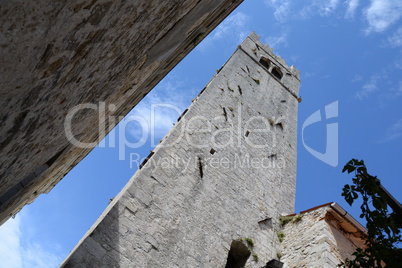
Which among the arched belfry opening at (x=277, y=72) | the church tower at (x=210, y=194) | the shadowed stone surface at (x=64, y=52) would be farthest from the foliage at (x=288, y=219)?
the arched belfry opening at (x=277, y=72)

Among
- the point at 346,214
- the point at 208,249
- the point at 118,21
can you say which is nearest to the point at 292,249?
the point at 346,214

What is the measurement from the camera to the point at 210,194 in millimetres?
7293

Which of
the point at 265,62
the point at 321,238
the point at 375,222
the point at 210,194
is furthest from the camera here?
the point at 265,62

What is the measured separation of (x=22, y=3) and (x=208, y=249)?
5.69m

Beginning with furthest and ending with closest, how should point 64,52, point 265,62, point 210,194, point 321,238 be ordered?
1. point 265,62
2. point 210,194
3. point 321,238
4. point 64,52

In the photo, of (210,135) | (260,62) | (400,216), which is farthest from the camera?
(260,62)

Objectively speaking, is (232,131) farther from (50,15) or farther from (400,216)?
(50,15)

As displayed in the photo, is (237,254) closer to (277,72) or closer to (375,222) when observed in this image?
(375,222)

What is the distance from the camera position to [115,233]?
529 centimetres

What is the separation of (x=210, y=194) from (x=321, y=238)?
2.34 m

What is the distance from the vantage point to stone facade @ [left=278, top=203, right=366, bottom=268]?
631cm

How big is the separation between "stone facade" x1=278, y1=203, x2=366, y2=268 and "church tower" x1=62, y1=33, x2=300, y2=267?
45cm

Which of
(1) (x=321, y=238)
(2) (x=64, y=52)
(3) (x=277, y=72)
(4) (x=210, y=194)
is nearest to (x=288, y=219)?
(1) (x=321, y=238)

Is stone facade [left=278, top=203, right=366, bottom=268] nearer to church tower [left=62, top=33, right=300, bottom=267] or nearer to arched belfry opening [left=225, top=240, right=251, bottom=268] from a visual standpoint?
church tower [left=62, top=33, right=300, bottom=267]
